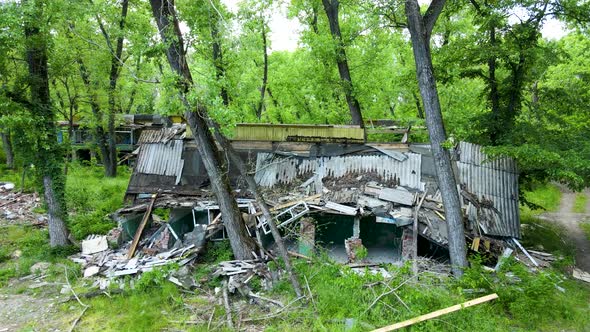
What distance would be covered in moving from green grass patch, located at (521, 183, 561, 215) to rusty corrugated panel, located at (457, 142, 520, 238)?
24.2 ft

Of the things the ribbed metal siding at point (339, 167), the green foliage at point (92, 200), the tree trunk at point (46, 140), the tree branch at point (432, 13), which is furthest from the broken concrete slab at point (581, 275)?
the tree trunk at point (46, 140)

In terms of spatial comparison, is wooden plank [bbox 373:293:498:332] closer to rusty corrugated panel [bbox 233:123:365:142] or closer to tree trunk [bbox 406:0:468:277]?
tree trunk [bbox 406:0:468:277]

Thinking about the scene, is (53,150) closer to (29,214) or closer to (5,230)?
(5,230)

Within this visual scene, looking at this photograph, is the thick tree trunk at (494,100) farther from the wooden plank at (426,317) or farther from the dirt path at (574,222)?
the wooden plank at (426,317)

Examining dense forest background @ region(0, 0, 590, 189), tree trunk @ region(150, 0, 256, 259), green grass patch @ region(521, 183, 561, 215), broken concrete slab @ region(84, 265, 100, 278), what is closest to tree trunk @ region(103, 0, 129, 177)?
dense forest background @ region(0, 0, 590, 189)

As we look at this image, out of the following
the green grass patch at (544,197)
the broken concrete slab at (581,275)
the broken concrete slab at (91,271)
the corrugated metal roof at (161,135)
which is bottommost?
the broken concrete slab at (581,275)

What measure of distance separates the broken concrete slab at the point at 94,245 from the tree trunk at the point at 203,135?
4.47m

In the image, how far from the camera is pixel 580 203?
18.8 m

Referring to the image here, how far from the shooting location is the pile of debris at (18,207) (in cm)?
1453

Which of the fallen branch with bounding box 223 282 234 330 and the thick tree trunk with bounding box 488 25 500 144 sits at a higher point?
the thick tree trunk with bounding box 488 25 500 144

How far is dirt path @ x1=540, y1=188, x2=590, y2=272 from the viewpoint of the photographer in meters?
12.1

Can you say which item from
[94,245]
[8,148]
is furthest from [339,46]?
[8,148]

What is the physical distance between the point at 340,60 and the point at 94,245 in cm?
1111

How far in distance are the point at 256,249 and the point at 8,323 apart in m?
5.83
